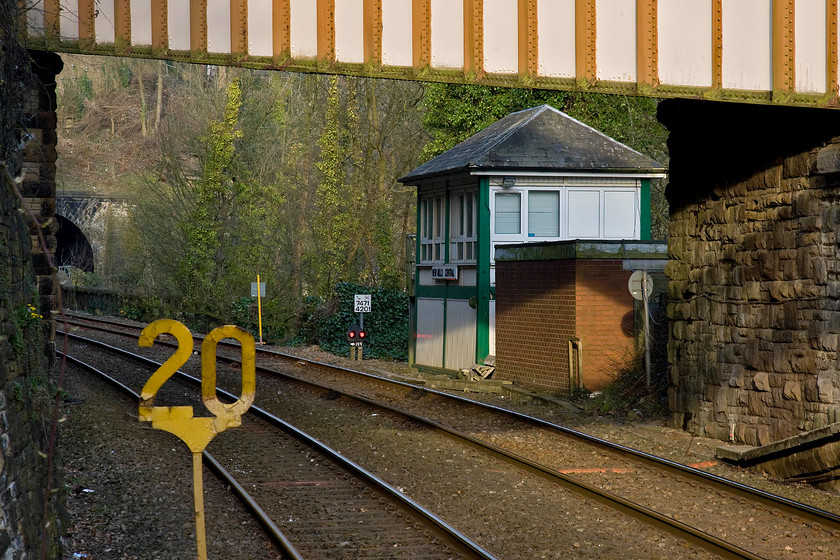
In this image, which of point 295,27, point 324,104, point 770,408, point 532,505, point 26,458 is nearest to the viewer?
point 26,458

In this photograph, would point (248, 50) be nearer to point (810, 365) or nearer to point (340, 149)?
point (810, 365)

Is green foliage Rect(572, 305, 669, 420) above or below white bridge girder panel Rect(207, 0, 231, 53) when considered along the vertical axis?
below

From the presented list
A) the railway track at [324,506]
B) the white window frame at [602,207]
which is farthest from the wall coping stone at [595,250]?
the railway track at [324,506]

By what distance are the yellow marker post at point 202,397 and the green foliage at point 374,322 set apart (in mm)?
22279

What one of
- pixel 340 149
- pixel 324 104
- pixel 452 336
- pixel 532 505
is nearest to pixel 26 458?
pixel 532 505

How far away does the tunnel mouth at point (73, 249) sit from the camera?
4838cm

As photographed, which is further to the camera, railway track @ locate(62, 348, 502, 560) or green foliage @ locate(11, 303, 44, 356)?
railway track @ locate(62, 348, 502, 560)

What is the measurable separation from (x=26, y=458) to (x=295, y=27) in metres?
6.30

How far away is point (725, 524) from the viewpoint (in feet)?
27.5

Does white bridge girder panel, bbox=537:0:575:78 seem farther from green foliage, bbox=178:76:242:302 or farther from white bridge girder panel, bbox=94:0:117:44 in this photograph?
green foliage, bbox=178:76:242:302

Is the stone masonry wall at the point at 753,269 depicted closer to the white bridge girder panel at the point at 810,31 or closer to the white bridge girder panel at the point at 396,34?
the white bridge girder panel at the point at 810,31

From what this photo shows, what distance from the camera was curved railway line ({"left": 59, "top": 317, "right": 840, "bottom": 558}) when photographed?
7.86 metres

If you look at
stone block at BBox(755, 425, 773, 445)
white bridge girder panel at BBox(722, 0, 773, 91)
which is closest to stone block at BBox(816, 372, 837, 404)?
stone block at BBox(755, 425, 773, 445)

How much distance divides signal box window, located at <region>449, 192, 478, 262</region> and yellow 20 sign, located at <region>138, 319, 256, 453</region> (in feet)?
58.0
